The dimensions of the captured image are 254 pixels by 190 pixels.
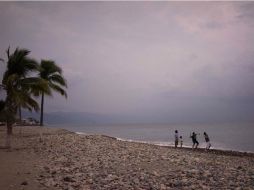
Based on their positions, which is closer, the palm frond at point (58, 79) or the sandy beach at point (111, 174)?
the sandy beach at point (111, 174)

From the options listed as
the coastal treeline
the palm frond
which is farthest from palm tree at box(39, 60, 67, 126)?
the coastal treeline

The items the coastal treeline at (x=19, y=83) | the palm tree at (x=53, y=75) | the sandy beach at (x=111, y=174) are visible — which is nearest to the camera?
the sandy beach at (x=111, y=174)

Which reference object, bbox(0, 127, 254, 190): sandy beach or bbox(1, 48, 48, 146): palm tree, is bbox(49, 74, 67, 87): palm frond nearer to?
bbox(1, 48, 48, 146): palm tree

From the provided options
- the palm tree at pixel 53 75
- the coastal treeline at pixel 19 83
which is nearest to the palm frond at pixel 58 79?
the palm tree at pixel 53 75

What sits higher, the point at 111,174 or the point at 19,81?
the point at 19,81

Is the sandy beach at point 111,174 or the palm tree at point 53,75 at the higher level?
the palm tree at point 53,75

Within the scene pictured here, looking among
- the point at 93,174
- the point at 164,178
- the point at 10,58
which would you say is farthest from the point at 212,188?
the point at 10,58

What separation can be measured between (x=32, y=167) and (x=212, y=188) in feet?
22.9

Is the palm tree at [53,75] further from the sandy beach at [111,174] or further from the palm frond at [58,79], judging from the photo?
the sandy beach at [111,174]

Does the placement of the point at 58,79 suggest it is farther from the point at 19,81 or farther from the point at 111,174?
the point at 111,174

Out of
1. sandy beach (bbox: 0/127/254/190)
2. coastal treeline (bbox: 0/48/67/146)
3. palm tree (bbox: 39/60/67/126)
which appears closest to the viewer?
sandy beach (bbox: 0/127/254/190)

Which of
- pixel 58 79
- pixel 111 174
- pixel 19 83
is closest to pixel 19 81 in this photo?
pixel 19 83

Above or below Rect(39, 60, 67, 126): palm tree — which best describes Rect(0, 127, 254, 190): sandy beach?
below

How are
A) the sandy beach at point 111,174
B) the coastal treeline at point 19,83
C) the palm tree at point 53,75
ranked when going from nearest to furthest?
the sandy beach at point 111,174 < the coastal treeline at point 19,83 < the palm tree at point 53,75
